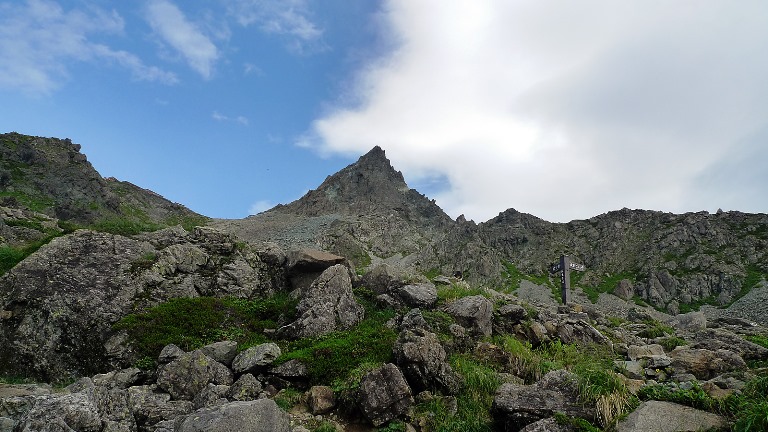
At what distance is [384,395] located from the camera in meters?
11.4

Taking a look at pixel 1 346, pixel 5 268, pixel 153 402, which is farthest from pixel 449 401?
pixel 5 268

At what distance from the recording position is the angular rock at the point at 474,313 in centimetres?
1733

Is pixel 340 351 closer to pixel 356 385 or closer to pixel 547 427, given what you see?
pixel 356 385

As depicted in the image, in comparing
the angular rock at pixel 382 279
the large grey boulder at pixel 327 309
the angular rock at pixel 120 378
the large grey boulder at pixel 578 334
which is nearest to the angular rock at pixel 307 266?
the angular rock at pixel 382 279

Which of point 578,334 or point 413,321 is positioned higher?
point 413,321

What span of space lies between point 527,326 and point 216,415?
13916 millimetres

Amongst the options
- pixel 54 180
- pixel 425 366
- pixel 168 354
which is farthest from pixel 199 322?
pixel 54 180

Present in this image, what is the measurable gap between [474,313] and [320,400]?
8.02m

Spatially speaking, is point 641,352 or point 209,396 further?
point 641,352

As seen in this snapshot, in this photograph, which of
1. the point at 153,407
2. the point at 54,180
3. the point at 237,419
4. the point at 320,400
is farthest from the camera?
the point at 54,180

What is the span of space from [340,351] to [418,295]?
6.22 metres

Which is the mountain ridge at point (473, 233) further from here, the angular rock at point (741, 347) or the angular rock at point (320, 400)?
the angular rock at point (320, 400)

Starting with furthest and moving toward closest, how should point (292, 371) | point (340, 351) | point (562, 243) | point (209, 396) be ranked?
point (562, 243) < point (340, 351) < point (292, 371) < point (209, 396)

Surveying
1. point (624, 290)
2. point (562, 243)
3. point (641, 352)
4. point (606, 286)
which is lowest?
point (641, 352)
